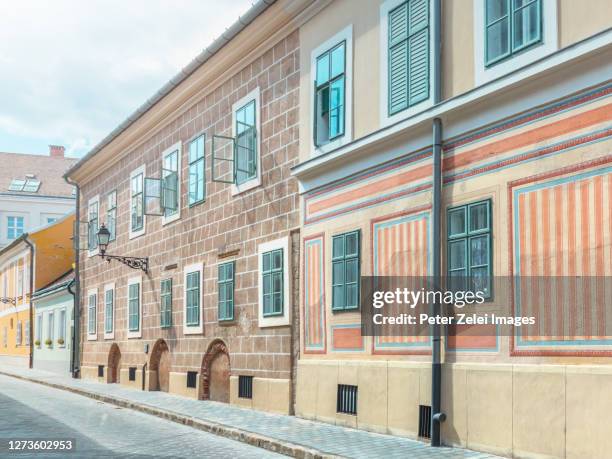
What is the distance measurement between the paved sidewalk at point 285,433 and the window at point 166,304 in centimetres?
221

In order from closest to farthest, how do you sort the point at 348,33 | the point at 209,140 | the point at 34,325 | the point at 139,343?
the point at 348,33 → the point at 209,140 → the point at 139,343 → the point at 34,325

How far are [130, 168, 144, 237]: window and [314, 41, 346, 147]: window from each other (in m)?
9.77

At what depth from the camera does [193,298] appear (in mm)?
18625

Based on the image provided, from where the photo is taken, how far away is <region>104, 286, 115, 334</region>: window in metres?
24.8

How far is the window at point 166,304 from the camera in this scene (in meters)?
20.1

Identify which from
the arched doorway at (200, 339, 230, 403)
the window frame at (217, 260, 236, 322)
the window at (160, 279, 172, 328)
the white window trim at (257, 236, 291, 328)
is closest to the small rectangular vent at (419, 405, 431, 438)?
the white window trim at (257, 236, 291, 328)

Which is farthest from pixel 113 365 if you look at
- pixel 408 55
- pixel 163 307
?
pixel 408 55

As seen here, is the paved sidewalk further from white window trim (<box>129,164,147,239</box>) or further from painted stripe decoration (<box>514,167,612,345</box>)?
white window trim (<box>129,164,147,239</box>)

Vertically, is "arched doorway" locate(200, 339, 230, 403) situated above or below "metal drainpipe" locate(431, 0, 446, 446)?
below

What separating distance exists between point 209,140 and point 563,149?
10633 mm

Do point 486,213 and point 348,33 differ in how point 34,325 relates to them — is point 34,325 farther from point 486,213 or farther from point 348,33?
point 486,213

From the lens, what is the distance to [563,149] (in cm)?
883

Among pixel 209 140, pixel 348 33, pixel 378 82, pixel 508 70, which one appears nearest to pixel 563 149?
pixel 508 70
